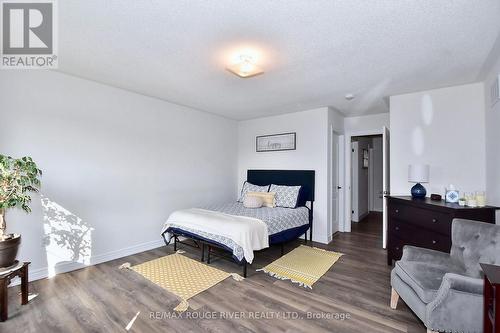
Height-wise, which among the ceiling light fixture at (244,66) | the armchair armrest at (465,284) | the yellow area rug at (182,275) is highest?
the ceiling light fixture at (244,66)

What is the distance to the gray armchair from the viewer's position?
162 cm

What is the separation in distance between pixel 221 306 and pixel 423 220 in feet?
8.54

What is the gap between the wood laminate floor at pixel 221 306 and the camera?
2.02m

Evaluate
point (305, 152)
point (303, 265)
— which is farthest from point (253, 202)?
point (305, 152)

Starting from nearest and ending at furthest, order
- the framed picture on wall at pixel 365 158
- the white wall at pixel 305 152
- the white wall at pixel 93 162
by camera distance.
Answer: the white wall at pixel 93 162
the white wall at pixel 305 152
the framed picture on wall at pixel 365 158

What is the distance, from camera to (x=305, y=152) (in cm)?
466

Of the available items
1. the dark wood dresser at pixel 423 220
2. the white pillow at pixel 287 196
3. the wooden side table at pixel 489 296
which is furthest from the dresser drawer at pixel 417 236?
the white pillow at pixel 287 196

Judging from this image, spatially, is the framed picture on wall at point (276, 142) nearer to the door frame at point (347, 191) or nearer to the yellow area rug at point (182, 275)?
the door frame at point (347, 191)

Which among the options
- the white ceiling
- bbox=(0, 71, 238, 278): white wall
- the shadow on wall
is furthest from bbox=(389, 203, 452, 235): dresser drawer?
the shadow on wall

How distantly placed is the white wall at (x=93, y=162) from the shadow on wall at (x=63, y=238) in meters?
0.01

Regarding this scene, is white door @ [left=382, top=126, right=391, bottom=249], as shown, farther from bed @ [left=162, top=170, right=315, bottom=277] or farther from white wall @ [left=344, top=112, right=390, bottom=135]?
bed @ [left=162, top=170, right=315, bottom=277]

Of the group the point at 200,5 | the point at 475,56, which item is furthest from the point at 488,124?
the point at 200,5

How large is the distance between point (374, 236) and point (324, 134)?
2399 mm

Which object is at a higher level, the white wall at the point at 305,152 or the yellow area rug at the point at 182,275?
the white wall at the point at 305,152
